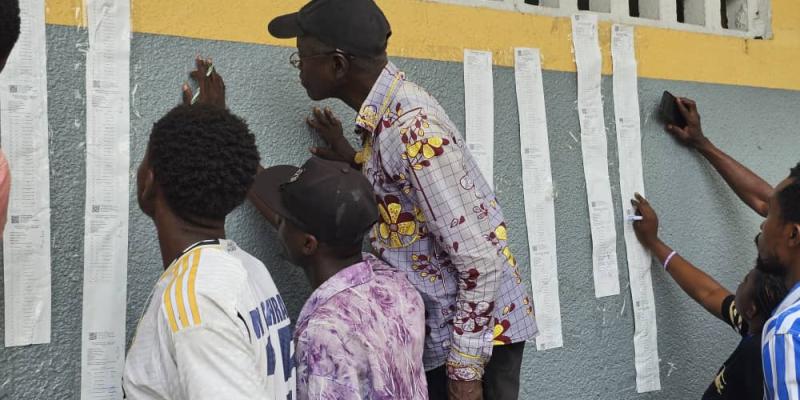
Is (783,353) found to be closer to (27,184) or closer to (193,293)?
(193,293)

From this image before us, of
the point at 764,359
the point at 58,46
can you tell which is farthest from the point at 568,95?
the point at 58,46

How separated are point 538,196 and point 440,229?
1176 millimetres

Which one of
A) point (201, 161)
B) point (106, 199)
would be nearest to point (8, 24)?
point (201, 161)

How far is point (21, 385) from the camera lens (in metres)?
2.29

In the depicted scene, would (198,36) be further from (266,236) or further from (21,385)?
(21,385)

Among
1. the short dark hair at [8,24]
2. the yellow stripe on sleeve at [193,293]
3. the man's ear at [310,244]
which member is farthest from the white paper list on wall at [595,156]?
the short dark hair at [8,24]

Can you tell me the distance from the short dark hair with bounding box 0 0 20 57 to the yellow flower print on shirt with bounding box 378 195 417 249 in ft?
3.41

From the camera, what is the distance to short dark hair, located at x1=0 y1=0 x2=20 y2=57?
5.58ft

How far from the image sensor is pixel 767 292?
2775 millimetres

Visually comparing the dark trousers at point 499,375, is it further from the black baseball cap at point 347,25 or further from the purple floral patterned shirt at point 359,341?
the black baseball cap at point 347,25

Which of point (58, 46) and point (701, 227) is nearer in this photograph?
point (58, 46)

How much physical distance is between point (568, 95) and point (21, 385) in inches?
89.2

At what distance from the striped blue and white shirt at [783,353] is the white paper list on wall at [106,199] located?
1.74 meters

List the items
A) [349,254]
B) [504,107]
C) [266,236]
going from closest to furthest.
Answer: [349,254], [266,236], [504,107]
